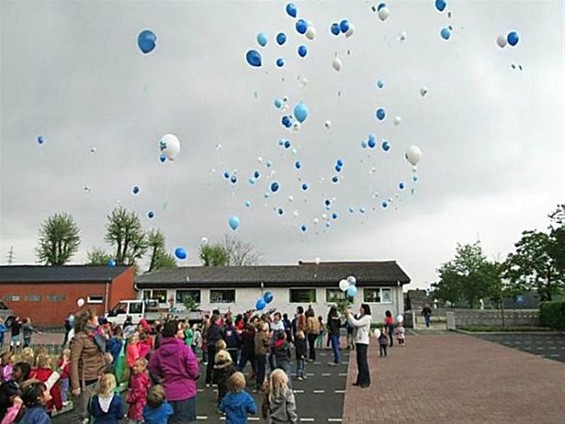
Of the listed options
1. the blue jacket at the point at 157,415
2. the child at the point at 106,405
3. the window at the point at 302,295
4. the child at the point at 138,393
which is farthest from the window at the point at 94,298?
the blue jacket at the point at 157,415

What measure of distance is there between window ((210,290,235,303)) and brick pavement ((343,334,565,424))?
22.5 meters

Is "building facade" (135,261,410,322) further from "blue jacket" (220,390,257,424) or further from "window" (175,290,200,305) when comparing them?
"blue jacket" (220,390,257,424)

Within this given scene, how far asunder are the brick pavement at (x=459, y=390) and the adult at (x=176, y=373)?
342 cm

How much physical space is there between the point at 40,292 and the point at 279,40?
33.7 meters

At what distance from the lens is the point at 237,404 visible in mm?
5633

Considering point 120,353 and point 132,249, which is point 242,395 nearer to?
point 120,353

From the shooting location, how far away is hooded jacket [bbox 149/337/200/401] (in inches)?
226

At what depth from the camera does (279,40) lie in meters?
11.0

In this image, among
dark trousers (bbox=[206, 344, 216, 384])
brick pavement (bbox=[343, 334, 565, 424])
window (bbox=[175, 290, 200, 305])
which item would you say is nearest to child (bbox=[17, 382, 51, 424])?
brick pavement (bbox=[343, 334, 565, 424])

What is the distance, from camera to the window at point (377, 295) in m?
37.0

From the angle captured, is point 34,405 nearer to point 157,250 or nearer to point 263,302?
point 263,302

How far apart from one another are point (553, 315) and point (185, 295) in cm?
2438

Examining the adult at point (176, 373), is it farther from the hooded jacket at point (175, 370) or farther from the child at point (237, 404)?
the child at point (237, 404)

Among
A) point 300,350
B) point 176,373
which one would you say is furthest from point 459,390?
point 176,373
